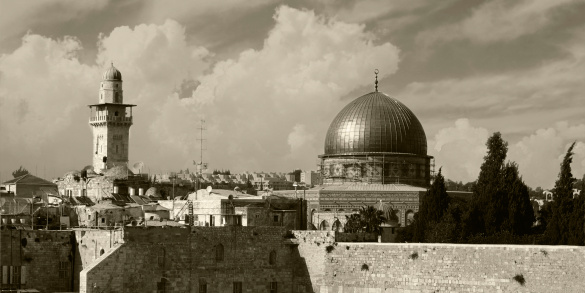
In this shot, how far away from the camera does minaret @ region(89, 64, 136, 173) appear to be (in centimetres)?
7300

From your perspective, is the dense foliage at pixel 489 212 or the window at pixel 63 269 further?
the dense foliage at pixel 489 212

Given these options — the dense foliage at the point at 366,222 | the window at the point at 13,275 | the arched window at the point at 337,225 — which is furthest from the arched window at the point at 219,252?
the arched window at the point at 337,225

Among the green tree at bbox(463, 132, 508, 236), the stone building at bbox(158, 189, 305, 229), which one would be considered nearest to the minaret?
the stone building at bbox(158, 189, 305, 229)

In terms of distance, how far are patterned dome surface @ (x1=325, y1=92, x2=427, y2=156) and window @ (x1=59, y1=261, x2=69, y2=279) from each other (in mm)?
26275

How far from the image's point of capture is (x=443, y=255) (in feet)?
122

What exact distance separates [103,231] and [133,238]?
4.90 ft

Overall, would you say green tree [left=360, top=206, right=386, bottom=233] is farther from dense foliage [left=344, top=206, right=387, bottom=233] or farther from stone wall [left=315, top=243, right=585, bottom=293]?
stone wall [left=315, top=243, right=585, bottom=293]

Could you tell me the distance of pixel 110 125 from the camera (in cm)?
7331

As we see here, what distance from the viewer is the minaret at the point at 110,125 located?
73000 mm

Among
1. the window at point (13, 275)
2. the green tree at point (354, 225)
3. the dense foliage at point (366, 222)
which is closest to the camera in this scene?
the window at point (13, 275)

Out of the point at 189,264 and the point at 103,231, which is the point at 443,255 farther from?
the point at 103,231

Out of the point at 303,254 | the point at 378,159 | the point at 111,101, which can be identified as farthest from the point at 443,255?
the point at 111,101

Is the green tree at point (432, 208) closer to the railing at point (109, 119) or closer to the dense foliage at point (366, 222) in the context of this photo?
the dense foliage at point (366, 222)

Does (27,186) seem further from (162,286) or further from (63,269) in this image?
(162,286)
